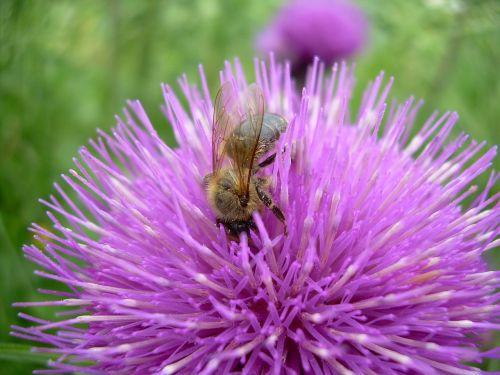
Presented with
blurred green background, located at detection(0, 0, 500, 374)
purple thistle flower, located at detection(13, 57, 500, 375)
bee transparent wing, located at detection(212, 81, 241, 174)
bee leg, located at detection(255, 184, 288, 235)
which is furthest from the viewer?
blurred green background, located at detection(0, 0, 500, 374)

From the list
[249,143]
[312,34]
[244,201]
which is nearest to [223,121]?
[249,143]

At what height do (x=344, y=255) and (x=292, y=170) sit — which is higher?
(x=292, y=170)

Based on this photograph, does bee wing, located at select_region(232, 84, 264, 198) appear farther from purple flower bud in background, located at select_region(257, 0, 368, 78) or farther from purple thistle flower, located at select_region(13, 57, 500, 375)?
purple flower bud in background, located at select_region(257, 0, 368, 78)

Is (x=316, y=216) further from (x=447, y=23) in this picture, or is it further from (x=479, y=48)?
(x=447, y=23)

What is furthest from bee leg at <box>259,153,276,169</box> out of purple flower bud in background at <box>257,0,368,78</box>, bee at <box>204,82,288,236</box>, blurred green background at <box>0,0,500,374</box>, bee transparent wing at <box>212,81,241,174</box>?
purple flower bud in background at <box>257,0,368,78</box>

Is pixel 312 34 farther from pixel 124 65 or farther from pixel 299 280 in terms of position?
pixel 299 280

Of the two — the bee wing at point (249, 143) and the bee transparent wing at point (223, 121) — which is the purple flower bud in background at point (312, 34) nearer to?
the bee transparent wing at point (223, 121)

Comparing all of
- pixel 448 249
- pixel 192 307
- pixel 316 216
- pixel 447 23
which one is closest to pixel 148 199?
pixel 192 307
